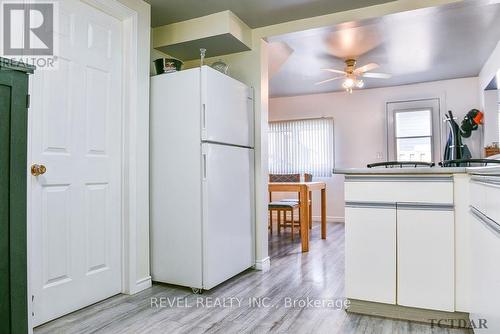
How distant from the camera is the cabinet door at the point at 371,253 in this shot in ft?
6.84

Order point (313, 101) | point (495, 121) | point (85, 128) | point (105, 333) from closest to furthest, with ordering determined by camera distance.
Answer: point (105, 333) < point (85, 128) < point (495, 121) < point (313, 101)

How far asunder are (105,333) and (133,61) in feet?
6.15

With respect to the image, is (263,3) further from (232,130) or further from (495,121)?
(495,121)

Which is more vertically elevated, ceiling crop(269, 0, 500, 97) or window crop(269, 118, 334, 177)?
ceiling crop(269, 0, 500, 97)

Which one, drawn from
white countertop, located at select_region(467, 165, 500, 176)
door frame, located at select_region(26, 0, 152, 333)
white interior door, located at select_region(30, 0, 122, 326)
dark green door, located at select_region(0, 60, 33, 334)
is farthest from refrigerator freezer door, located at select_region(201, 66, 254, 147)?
white countertop, located at select_region(467, 165, 500, 176)

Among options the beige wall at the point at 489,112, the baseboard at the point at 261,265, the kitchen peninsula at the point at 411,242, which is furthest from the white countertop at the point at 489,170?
the beige wall at the point at 489,112

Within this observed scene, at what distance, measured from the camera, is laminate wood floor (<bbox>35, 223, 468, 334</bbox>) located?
1.99m

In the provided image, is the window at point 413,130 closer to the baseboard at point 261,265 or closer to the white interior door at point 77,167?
the baseboard at point 261,265

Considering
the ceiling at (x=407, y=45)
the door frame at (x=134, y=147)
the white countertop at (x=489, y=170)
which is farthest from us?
the ceiling at (x=407, y=45)

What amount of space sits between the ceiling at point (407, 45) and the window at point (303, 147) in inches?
Result: 45.8

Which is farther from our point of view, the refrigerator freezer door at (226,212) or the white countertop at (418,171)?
the refrigerator freezer door at (226,212)

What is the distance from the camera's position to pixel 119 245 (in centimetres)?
256

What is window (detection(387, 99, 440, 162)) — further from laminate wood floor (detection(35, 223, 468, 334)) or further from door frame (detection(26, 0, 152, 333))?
door frame (detection(26, 0, 152, 333))

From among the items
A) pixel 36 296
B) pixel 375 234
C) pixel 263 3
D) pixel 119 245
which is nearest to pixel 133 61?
pixel 263 3
